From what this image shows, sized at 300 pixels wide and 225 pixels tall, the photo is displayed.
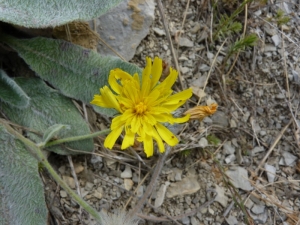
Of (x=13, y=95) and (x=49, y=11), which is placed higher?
(x=49, y=11)

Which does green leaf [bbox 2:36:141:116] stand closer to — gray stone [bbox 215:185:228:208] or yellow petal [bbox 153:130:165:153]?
→ yellow petal [bbox 153:130:165:153]

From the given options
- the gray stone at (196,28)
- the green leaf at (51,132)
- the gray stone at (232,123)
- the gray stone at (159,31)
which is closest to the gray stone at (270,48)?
the gray stone at (196,28)

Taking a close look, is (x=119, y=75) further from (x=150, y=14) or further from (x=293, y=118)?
(x=293, y=118)

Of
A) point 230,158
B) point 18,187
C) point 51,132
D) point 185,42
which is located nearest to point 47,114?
point 51,132

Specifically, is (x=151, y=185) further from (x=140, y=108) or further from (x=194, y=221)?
(x=140, y=108)

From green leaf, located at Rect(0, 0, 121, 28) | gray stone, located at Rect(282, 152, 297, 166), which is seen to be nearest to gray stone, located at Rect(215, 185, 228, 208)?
gray stone, located at Rect(282, 152, 297, 166)

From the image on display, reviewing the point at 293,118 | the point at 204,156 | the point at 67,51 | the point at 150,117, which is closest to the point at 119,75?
the point at 150,117

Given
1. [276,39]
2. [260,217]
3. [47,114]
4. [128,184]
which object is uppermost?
[276,39]
